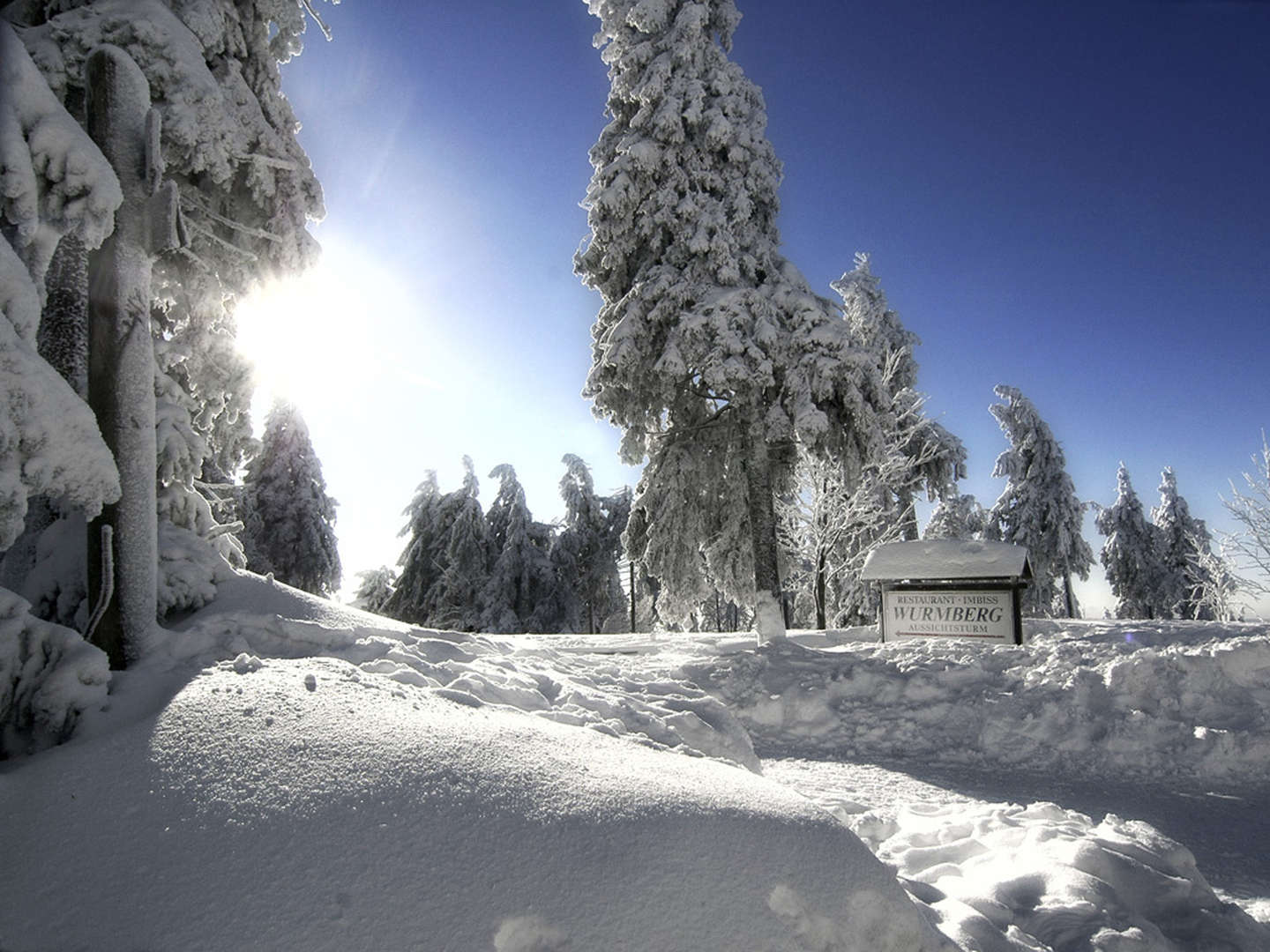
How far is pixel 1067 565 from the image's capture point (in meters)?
27.0

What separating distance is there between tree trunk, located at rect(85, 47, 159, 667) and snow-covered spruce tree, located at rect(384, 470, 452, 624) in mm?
24624

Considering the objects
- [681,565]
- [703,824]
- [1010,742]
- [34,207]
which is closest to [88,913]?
[703,824]

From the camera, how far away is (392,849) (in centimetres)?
230

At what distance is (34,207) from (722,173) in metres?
12.3

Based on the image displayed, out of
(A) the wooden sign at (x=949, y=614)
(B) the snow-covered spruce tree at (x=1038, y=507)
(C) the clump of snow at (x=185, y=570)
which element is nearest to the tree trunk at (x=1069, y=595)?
(B) the snow-covered spruce tree at (x=1038, y=507)

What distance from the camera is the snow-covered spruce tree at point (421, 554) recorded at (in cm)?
2827

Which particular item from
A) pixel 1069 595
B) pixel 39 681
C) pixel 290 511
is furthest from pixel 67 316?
A: pixel 1069 595

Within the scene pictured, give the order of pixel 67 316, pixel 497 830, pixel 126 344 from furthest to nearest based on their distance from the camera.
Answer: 1. pixel 67 316
2. pixel 126 344
3. pixel 497 830

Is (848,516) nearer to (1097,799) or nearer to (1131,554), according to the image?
(1097,799)

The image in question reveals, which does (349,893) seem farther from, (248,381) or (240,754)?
(248,381)

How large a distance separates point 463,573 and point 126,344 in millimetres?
23619

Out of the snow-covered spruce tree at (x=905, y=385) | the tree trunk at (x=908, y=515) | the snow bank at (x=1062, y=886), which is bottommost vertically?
the snow bank at (x=1062, y=886)

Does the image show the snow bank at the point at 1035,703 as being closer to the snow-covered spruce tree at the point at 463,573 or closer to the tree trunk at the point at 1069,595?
the snow-covered spruce tree at the point at 463,573

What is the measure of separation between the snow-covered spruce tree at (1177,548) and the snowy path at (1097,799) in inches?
1245
